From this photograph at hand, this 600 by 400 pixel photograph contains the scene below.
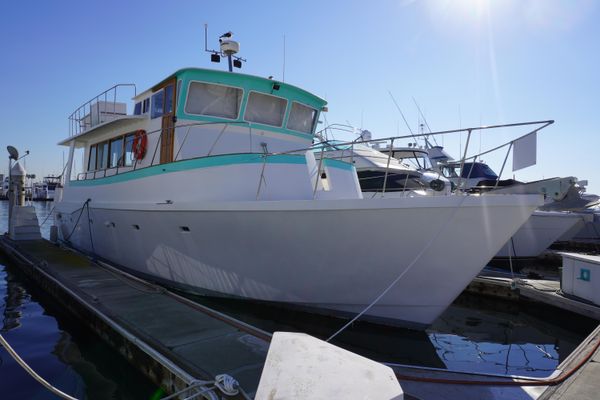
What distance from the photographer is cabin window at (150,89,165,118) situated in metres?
7.41

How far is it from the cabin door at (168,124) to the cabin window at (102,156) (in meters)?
2.76

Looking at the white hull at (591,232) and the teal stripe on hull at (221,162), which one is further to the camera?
the white hull at (591,232)

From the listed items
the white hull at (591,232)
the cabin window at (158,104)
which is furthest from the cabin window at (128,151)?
the white hull at (591,232)

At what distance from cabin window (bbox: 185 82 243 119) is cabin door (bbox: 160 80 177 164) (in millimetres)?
306

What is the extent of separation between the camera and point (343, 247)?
16.9 feet

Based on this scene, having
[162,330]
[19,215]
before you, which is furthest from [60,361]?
[19,215]

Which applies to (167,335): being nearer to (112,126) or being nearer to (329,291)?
(329,291)

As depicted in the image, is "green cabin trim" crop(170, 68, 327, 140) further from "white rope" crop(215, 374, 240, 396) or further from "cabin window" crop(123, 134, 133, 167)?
"white rope" crop(215, 374, 240, 396)

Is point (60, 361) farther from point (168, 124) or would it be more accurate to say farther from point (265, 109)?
point (265, 109)

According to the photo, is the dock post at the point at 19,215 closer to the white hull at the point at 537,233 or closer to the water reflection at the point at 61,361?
the water reflection at the point at 61,361

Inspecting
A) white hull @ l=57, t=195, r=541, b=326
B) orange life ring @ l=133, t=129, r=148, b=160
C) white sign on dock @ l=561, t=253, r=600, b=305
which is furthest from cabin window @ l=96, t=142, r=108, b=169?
white sign on dock @ l=561, t=253, r=600, b=305

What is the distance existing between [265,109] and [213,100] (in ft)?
3.06

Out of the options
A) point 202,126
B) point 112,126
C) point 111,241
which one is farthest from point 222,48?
point 111,241

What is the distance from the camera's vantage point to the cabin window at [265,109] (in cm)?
733
